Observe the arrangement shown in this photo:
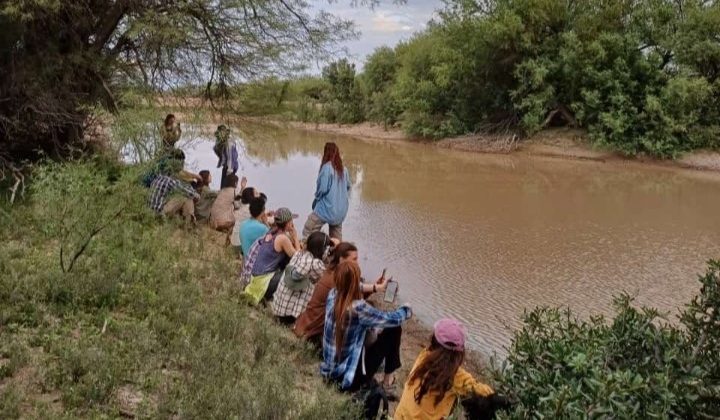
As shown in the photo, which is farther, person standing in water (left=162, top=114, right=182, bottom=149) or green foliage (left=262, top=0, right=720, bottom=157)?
green foliage (left=262, top=0, right=720, bottom=157)

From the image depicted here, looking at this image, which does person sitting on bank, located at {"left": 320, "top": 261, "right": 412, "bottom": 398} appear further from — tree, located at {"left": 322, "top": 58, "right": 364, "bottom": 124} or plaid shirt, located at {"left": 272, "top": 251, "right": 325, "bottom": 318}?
tree, located at {"left": 322, "top": 58, "right": 364, "bottom": 124}

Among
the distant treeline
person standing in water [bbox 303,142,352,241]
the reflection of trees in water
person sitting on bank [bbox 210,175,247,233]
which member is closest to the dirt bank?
person standing in water [bbox 303,142,352,241]

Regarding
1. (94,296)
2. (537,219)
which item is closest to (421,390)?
(94,296)

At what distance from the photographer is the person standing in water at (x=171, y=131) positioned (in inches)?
290

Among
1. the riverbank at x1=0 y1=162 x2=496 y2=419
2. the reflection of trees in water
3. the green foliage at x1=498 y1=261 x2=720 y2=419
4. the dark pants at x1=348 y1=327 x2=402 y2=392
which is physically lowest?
the reflection of trees in water

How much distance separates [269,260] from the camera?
18.9ft

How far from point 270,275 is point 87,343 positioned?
2.19 metres

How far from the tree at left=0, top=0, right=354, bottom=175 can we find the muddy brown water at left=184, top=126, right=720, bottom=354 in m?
1.31

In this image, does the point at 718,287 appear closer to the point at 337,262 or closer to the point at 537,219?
the point at 337,262

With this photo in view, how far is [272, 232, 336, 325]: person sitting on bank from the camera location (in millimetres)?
5066

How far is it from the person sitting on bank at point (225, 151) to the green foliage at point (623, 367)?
688cm

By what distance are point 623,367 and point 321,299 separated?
7.81 ft

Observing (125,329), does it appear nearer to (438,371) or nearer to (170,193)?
(438,371)

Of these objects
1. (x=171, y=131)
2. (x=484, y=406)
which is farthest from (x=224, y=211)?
(x=484, y=406)
